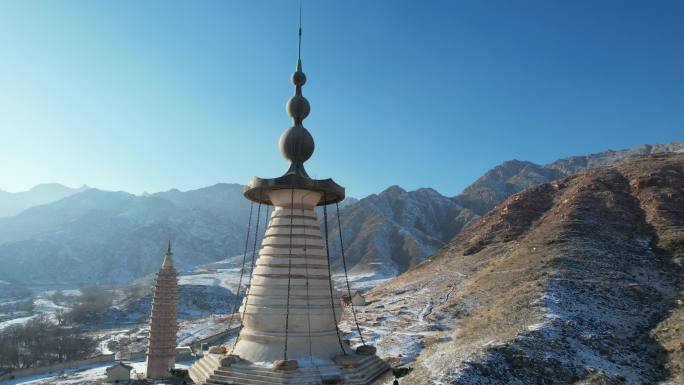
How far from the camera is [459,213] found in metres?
172

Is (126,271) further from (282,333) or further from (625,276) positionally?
(282,333)

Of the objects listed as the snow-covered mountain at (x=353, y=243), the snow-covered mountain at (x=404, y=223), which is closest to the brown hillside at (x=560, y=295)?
the snow-covered mountain at (x=404, y=223)

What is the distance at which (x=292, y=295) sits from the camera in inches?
347

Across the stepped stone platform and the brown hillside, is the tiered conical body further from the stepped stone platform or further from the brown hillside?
the brown hillside

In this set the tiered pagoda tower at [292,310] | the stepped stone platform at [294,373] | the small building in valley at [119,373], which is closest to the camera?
the stepped stone platform at [294,373]

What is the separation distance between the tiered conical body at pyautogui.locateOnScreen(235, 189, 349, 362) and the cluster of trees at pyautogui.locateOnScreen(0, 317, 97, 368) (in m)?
52.0

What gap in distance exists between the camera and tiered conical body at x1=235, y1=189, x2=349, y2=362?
28.5 ft

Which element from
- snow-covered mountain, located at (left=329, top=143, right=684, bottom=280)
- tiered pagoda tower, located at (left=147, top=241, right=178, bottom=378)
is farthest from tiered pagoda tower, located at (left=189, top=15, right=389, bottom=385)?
snow-covered mountain, located at (left=329, top=143, right=684, bottom=280)

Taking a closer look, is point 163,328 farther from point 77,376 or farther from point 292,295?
point 292,295

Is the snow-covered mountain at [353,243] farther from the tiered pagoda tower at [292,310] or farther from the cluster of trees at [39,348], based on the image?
the tiered pagoda tower at [292,310]

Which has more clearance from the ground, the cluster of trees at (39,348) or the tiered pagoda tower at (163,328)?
the tiered pagoda tower at (163,328)

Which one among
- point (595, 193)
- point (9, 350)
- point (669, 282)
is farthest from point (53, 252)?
point (669, 282)

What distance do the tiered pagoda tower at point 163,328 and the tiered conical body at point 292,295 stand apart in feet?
88.4

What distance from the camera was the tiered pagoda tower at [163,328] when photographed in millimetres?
33219
